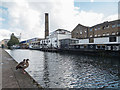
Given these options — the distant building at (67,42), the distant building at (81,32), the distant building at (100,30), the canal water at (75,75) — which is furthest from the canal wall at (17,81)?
the distant building at (81,32)

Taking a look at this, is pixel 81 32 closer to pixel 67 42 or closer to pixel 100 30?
pixel 100 30

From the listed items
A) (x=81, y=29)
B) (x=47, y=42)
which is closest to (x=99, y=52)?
(x=81, y=29)

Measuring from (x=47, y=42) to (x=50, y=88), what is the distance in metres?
64.7

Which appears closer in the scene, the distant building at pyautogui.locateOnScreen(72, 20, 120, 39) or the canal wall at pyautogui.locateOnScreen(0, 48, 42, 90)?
the canal wall at pyautogui.locateOnScreen(0, 48, 42, 90)

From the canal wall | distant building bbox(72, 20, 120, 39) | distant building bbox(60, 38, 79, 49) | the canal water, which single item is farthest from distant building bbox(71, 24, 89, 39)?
the canal wall

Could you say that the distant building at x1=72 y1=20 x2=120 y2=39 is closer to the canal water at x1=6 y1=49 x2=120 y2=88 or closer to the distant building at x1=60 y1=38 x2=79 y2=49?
the distant building at x1=60 y1=38 x2=79 y2=49

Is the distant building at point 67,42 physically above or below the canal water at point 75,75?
above

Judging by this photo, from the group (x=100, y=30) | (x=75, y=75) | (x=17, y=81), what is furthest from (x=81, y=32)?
(x=17, y=81)

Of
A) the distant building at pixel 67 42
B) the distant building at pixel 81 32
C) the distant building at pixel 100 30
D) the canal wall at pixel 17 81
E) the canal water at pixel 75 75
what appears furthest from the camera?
the distant building at pixel 81 32

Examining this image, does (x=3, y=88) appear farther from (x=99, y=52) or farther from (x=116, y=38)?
(x=116, y=38)

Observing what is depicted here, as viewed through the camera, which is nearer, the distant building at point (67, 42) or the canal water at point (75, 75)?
the canal water at point (75, 75)

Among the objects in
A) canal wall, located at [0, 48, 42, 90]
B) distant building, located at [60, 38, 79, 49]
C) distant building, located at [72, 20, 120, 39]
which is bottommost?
canal wall, located at [0, 48, 42, 90]

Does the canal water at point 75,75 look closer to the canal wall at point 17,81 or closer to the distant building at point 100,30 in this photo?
the canal wall at point 17,81

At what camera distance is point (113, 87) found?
7023mm
